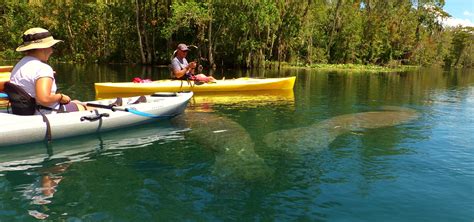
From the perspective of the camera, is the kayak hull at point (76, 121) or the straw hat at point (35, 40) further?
the kayak hull at point (76, 121)

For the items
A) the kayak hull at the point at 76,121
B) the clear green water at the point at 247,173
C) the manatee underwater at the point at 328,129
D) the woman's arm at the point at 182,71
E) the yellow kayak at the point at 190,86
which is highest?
the woman's arm at the point at 182,71

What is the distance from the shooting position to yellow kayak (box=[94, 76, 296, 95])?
14.3 m

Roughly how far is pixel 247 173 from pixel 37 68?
3.74 meters

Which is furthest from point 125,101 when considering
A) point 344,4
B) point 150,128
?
point 344,4

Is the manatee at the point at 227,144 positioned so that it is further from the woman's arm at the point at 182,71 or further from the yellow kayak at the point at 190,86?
the woman's arm at the point at 182,71

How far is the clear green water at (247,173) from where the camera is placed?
4.97 meters

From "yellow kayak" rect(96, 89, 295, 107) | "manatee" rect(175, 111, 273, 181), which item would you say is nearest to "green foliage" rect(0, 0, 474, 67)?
"yellow kayak" rect(96, 89, 295, 107)

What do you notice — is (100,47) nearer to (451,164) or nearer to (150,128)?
(150,128)

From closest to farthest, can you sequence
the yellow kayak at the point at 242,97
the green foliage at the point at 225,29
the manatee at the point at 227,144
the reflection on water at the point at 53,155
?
the reflection on water at the point at 53,155 < the manatee at the point at 227,144 < the yellow kayak at the point at 242,97 < the green foliage at the point at 225,29

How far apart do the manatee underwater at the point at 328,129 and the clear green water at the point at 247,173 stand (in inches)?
1.6

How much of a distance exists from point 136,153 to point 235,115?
4316mm

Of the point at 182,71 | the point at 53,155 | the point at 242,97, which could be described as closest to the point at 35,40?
the point at 53,155

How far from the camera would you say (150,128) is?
9383mm

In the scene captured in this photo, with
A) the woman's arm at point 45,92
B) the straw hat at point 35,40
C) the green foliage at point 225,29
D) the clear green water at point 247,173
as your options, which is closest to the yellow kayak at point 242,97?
the clear green water at point 247,173
